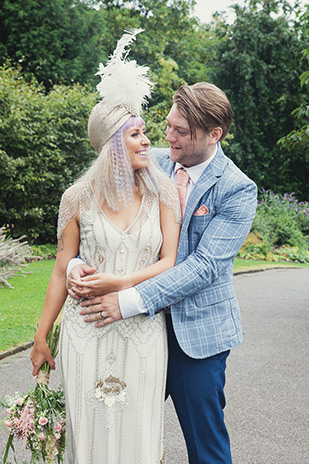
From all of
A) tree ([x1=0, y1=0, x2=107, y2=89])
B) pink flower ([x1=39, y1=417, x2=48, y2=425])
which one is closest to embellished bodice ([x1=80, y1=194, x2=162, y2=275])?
pink flower ([x1=39, y1=417, x2=48, y2=425])

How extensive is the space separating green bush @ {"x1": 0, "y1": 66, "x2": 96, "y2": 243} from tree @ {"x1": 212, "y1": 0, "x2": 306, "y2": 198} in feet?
28.8

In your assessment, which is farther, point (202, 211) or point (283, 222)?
point (283, 222)

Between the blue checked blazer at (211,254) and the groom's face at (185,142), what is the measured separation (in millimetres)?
78

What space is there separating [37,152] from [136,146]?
41.8 ft

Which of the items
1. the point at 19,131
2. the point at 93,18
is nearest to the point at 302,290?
the point at 19,131

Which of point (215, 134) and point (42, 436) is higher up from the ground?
point (215, 134)

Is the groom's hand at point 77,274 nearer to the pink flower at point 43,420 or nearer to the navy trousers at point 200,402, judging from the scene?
the navy trousers at point 200,402

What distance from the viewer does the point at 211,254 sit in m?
2.50

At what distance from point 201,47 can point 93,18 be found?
678 cm

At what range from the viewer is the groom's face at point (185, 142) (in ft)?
8.61

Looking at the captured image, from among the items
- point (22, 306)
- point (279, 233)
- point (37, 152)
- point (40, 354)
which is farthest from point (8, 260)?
point (279, 233)

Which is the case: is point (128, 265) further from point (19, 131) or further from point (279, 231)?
point (279, 231)

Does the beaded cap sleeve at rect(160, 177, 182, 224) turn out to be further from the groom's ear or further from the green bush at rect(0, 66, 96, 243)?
the green bush at rect(0, 66, 96, 243)

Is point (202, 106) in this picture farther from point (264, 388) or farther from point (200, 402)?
point (264, 388)
